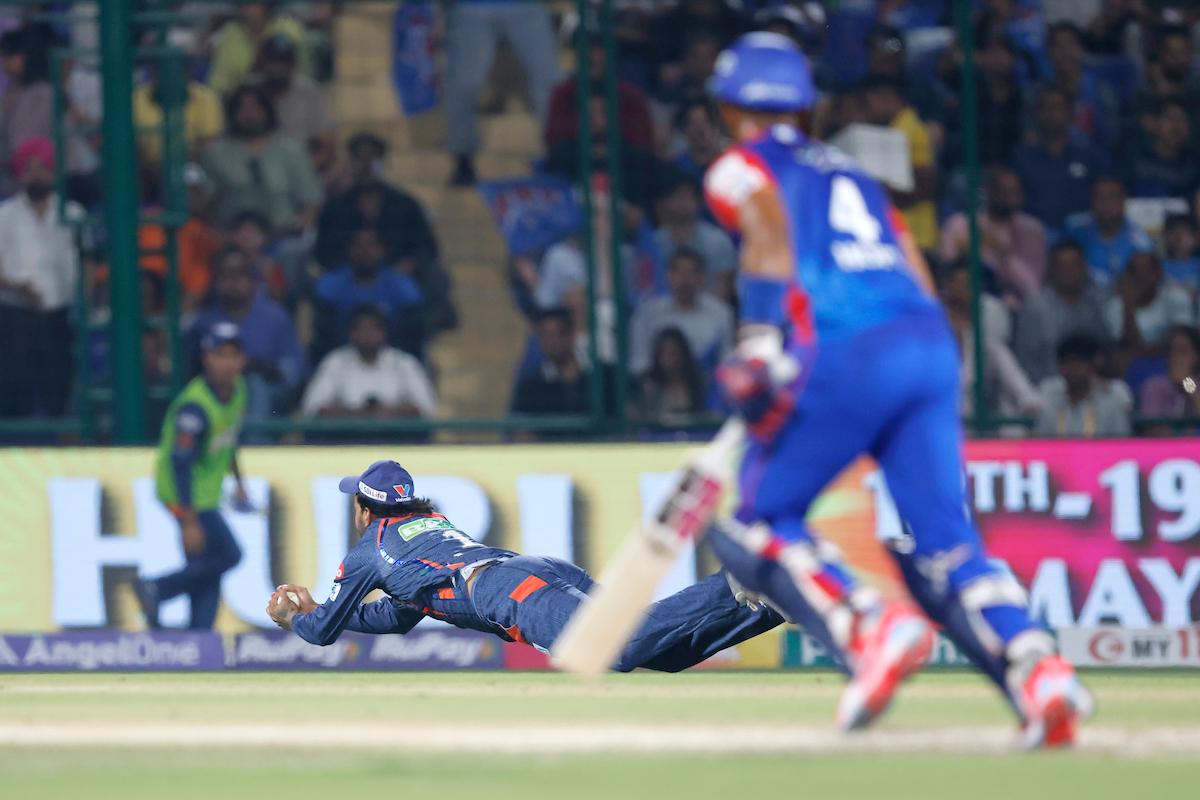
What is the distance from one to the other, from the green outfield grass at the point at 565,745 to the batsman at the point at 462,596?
27cm

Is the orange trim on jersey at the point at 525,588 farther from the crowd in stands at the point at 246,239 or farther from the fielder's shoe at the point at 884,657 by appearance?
the crowd in stands at the point at 246,239

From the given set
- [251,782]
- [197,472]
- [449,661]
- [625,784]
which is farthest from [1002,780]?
[197,472]

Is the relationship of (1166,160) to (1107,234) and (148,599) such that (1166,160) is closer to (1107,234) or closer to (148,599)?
(1107,234)

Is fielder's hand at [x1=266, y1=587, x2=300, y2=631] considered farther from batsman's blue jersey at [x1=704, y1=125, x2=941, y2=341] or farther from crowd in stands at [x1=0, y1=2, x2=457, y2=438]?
crowd in stands at [x1=0, y1=2, x2=457, y2=438]

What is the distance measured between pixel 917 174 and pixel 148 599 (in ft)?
16.1

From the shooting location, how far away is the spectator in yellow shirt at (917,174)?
40.7 feet

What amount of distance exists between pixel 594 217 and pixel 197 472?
2.57 m

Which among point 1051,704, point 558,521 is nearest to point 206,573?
point 558,521

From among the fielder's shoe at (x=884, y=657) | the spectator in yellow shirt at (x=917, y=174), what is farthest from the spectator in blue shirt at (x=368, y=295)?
the fielder's shoe at (x=884, y=657)

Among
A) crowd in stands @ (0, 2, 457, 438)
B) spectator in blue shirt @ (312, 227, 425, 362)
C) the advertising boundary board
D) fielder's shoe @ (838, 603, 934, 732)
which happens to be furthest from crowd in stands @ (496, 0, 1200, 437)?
fielder's shoe @ (838, 603, 934, 732)

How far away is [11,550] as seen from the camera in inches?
438

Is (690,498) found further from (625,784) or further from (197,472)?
(197,472)

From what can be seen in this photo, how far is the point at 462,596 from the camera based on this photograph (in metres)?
8.09

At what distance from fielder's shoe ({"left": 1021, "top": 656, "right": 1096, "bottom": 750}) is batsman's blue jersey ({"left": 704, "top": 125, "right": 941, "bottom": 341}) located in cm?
101
